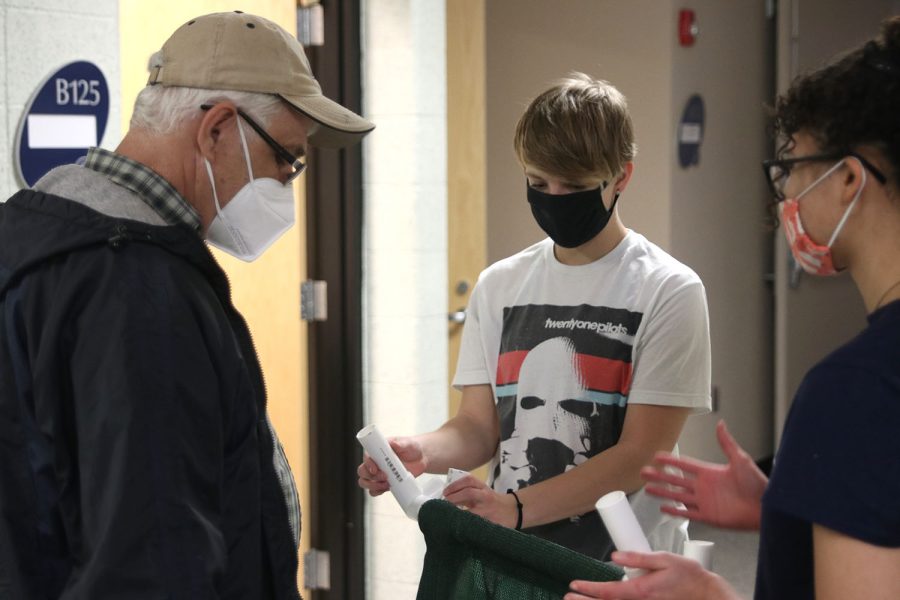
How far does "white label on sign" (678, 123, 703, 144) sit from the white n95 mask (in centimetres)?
344

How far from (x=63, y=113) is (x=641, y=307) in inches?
51.1

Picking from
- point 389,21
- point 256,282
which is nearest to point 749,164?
point 389,21

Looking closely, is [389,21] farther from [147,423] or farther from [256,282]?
[147,423]

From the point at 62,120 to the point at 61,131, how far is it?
0.9 inches

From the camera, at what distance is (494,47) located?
4.84m

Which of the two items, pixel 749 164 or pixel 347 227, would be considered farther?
pixel 749 164

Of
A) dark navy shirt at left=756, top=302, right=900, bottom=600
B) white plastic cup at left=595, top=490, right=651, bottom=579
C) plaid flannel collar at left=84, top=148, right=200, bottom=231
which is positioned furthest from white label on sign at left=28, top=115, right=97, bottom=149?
dark navy shirt at left=756, top=302, right=900, bottom=600

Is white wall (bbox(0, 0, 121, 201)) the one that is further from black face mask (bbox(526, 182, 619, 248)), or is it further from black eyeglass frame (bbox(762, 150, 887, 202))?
black eyeglass frame (bbox(762, 150, 887, 202))

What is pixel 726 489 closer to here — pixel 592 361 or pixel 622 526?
pixel 622 526

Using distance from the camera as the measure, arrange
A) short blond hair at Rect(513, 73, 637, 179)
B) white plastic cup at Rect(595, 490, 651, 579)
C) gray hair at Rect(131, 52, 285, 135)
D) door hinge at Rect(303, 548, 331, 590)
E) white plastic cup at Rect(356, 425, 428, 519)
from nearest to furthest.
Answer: white plastic cup at Rect(595, 490, 651, 579) < gray hair at Rect(131, 52, 285, 135) < white plastic cup at Rect(356, 425, 428, 519) < short blond hair at Rect(513, 73, 637, 179) < door hinge at Rect(303, 548, 331, 590)

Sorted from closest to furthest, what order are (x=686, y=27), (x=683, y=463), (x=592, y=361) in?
1. (x=683, y=463)
2. (x=592, y=361)
3. (x=686, y=27)

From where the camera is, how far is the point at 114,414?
1.19 metres

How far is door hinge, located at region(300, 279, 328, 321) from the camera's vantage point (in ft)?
11.4

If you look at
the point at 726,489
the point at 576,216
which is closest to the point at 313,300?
the point at 576,216
